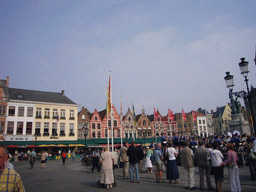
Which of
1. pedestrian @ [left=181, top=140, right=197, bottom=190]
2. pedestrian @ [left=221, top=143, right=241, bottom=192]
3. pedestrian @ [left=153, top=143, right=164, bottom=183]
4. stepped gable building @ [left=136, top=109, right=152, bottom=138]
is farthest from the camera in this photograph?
stepped gable building @ [left=136, top=109, right=152, bottom=138]

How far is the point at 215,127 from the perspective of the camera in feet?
270

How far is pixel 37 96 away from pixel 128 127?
26068mm

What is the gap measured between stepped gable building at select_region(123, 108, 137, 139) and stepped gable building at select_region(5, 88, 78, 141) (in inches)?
608

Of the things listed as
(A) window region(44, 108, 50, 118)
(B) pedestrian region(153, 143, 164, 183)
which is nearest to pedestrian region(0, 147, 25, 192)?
(B) pedestrian region(153, 143, 164, 183)

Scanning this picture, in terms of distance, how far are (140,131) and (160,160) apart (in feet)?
172

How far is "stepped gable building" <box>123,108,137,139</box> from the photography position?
194ft

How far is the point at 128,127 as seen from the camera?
59844 mm

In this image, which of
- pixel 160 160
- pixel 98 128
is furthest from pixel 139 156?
pixel 98 128

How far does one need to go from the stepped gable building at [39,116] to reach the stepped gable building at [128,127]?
15443 millimetres

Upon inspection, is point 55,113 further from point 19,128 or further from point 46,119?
point 19,128

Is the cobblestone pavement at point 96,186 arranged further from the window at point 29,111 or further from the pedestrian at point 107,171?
the window at point 29,111

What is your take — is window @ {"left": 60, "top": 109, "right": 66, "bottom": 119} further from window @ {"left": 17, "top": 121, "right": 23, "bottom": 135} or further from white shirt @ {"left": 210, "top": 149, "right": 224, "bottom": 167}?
white shirt @ {"left": 210, "top": 149, "right": 224, "bottom": 167}

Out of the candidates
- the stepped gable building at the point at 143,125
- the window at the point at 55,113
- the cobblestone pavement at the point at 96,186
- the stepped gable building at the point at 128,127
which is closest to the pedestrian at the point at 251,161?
the cobblestone pavement at the point at 96,186

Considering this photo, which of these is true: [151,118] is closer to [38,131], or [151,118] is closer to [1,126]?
[38,131]
